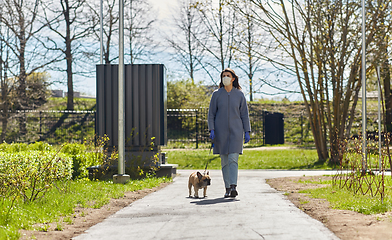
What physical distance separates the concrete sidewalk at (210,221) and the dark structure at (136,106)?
4.37 m

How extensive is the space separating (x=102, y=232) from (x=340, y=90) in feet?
47.8

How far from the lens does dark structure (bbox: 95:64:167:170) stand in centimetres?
1144

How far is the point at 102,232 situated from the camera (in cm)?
480

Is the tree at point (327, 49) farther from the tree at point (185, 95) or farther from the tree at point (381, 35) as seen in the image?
the tree at point (185, 95)

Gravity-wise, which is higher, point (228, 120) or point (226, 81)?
point (226, 81)

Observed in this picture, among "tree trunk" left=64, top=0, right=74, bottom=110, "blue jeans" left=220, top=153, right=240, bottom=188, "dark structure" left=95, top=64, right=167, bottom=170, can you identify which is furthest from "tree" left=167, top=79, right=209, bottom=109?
"blue jeans" left=220, top=153, right=240, bottom=188

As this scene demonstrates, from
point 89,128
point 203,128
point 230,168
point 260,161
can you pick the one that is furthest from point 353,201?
point 89,128

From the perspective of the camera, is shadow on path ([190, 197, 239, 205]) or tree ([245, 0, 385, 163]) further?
tree ([245, 0, 385, 163])

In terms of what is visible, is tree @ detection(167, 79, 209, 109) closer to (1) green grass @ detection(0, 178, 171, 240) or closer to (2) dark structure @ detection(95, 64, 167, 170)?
(2) dark structure @ detection(95, 64, 167, 170)

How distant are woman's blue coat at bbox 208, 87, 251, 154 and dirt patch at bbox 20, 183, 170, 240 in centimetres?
180

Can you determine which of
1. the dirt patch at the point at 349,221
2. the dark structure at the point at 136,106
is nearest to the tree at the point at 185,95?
the dark structure at the point at 136,106

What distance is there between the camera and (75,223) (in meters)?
5.33

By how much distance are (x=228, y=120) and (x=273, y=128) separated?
22.2 metres

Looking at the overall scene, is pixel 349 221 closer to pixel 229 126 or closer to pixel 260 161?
pixel 229 126
